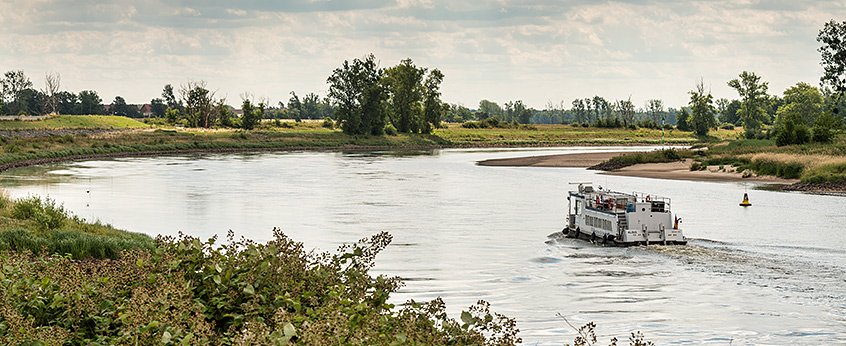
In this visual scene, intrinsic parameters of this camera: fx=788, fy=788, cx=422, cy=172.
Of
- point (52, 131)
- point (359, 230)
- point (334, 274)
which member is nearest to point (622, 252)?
point (359, 230)

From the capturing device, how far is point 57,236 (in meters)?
19.3

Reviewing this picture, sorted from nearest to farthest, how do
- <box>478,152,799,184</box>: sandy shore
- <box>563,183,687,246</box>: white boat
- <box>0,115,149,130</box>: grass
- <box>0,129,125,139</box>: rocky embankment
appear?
<box>563,183,687,246</box>: white boat < <box>478,152,799,184</box>: sandy shore < <box>0,129,125,139</box>: rocky embankment < <box>0,115,149,130</box>: grass

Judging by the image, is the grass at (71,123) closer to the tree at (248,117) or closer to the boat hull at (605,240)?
the tree at (248,117)

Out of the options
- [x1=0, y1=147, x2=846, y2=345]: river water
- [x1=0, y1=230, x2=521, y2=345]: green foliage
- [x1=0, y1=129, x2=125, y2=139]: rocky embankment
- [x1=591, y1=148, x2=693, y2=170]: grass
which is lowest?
[x1=0, y1=147, x2=846, y2=345]: river water

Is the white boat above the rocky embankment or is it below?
below

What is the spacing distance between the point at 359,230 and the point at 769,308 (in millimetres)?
15723

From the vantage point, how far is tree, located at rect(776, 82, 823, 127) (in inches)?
7244

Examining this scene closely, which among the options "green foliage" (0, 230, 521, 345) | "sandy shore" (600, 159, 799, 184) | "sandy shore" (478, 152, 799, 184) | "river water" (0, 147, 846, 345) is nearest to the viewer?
"green foliage" (0, 230, 521, 345)

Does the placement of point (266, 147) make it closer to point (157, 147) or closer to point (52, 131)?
point (157, 147)

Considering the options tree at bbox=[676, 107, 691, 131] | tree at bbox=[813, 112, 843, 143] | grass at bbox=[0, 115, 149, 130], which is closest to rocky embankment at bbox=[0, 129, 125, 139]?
grass at bbox=[0, 115, 149, 130]

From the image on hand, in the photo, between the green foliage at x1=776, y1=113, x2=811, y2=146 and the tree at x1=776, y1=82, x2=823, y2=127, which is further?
the tree at x1=776, y1=82, x2=823, y2=127

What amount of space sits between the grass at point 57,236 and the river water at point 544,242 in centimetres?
563

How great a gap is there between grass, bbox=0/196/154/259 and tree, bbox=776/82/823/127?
178953 mm

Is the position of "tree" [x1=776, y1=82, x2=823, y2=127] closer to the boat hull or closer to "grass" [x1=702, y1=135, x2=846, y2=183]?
"grass" [x1=702, y1=135, x2=846, y2=183]
